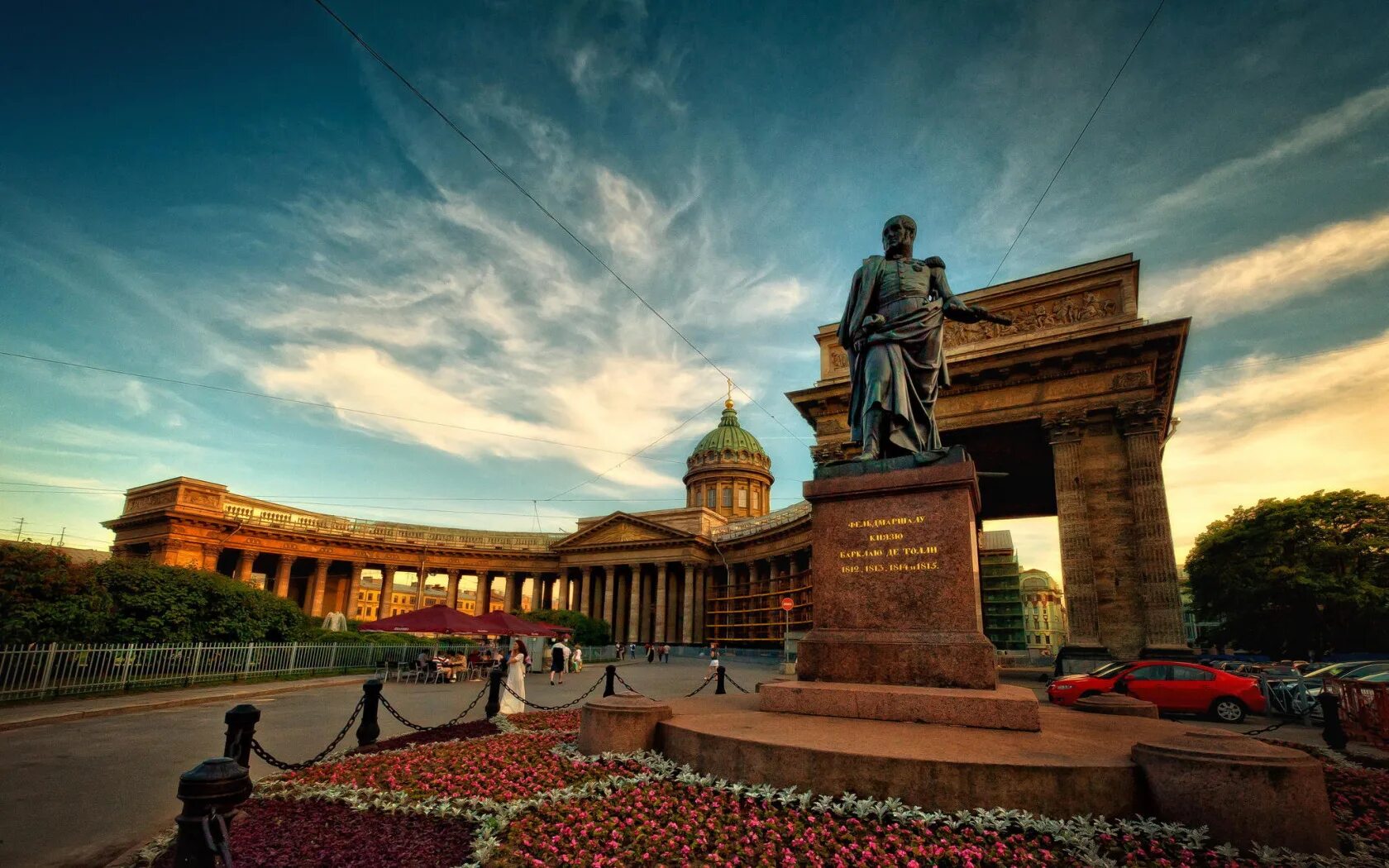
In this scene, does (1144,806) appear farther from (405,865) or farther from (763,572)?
(763,572)

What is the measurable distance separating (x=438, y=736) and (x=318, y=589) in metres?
57.1

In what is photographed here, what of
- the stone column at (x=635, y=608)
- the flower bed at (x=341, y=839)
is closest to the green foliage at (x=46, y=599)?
the flower bed at (x=341, y=839)

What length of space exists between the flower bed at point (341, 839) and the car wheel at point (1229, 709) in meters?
18.2

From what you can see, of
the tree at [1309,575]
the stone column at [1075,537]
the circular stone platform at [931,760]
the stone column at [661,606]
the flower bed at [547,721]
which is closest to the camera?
the circular stone platform at [931,760]

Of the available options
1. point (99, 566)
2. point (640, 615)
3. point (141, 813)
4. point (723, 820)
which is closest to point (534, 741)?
point (141, 813)

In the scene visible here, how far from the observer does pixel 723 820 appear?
5020 millimetres

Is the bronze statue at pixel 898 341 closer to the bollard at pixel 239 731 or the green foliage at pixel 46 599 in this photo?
the bollard at pixel 239 731

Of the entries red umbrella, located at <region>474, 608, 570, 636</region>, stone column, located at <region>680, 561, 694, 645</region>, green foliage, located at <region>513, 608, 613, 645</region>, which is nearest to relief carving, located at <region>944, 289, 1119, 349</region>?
red umbrella, located at <region>474, 608, 570, 636</region>

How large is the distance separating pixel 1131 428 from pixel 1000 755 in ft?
71.3

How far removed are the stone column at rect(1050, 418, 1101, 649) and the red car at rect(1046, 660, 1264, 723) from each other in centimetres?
487

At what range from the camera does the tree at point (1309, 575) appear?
39.8 m

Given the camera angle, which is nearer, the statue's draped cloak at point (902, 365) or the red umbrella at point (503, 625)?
the statue's draped cloak at point (902, 365)

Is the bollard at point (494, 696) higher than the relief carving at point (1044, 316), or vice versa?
the relief carving at point (1044, 316)

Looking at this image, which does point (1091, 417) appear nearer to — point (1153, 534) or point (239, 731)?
point (1153, 534)
